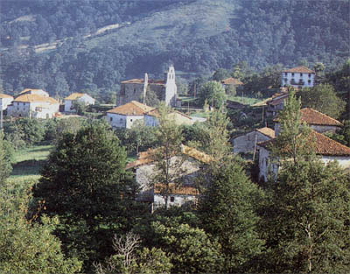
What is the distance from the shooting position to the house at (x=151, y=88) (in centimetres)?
8156

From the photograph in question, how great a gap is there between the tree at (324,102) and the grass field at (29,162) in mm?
25645

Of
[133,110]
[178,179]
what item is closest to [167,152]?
[178,179]

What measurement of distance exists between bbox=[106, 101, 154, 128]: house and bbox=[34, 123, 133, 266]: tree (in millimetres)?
33713

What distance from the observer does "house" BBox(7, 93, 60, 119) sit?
3292 inches

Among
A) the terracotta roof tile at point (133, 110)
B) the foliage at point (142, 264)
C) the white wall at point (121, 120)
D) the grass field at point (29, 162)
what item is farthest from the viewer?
the terracotta roof tile at point (133, 110)

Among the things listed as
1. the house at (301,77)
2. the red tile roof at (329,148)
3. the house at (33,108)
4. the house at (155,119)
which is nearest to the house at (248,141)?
the red tile roof at (329,148)

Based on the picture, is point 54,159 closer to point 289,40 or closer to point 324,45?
point 324,45

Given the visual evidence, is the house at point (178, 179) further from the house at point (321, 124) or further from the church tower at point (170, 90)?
the church tower at point (170, 90)

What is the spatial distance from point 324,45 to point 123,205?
517 feet

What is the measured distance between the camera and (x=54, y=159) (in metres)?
29.9

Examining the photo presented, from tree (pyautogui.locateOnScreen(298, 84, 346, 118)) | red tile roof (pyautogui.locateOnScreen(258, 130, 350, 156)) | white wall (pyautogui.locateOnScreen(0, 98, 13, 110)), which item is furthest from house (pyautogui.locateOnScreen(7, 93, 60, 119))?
red tile roof (pyautogui.locateOnScreen(258, 130, 350, 156))

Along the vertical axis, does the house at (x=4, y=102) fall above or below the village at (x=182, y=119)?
below

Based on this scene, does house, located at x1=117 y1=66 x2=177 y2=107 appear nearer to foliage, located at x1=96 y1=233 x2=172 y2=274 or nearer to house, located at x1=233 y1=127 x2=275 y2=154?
house, located at x1=233 y1=127 x2=275 y2=154

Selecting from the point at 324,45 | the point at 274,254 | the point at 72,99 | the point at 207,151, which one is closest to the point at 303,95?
the point at 207,151
